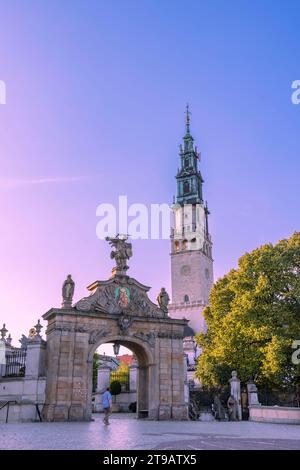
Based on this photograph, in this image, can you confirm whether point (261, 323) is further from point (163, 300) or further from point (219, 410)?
point (163, 300)

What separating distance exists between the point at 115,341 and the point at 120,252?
5554 millimetres

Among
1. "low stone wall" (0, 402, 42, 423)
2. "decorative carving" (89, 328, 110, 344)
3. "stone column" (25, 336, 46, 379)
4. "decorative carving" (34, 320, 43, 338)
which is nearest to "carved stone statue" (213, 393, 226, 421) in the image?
"decorative carving" (89, 328, 110, 344)

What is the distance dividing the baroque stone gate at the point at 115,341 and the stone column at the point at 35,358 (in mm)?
455

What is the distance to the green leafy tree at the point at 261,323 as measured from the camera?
31438 millimetres

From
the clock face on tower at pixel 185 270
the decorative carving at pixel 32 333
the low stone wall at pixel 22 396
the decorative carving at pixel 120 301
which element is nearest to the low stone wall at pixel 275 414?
the decorative carving at pixel 120 301

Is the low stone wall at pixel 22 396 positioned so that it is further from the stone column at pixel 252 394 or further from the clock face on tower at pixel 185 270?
the clock face on tower at pixel 185 270

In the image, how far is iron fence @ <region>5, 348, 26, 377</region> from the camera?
2873 cm

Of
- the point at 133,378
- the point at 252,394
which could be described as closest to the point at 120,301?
the point at 133,378

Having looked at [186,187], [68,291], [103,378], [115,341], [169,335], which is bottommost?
[103,378]

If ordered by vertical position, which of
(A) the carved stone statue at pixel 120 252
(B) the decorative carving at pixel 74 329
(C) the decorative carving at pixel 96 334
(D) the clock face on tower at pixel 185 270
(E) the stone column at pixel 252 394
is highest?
(D) the clock face on tower at pixel 185 270

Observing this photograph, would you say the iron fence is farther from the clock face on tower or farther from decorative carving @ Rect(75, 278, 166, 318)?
the clock face on tower

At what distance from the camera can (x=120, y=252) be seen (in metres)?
31.1
